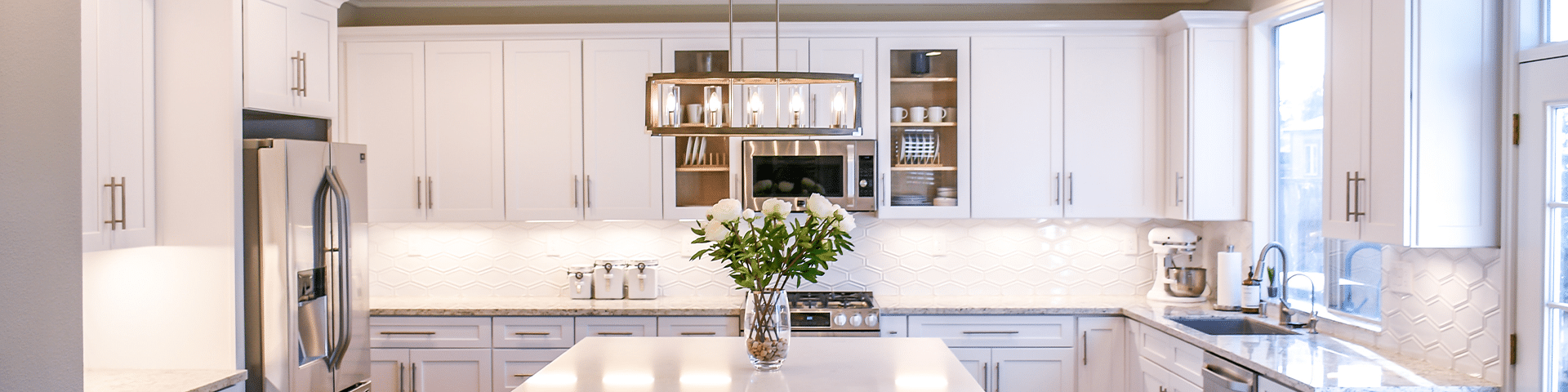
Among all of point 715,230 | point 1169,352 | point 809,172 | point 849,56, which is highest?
point 849,56

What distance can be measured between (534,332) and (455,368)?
15.8 inches

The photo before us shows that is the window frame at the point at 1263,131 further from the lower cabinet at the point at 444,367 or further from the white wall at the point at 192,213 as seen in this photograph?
the white wall at the point at 192,213

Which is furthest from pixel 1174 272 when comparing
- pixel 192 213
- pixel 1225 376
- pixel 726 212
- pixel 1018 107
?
pixel 192 213

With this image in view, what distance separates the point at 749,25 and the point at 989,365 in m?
1.95

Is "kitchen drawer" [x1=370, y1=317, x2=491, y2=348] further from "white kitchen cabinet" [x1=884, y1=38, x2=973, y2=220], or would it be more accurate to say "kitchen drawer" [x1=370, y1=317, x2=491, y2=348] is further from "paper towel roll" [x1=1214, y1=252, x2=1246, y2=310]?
"paper towel roll" [x1=1214, y1=252, x2=1246, y2=310]

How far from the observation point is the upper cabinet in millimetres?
3029

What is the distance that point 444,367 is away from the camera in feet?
13.8

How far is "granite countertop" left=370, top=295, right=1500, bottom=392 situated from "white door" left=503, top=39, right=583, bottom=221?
51 cm

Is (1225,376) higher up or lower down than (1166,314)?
lower down

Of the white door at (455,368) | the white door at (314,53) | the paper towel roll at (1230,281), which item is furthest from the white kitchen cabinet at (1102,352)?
the white door at (314,53)

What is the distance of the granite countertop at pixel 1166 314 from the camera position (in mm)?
2701

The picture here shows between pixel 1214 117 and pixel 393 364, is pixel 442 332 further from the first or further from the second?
pixel 1214 117

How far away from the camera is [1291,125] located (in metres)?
3.91

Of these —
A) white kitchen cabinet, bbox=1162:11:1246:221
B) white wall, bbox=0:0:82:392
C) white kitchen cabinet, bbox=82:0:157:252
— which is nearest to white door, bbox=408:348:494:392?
white kitchen cabinet, bbox=82:0:157:252
